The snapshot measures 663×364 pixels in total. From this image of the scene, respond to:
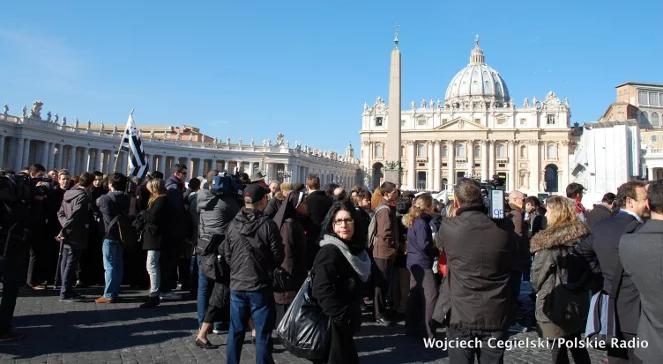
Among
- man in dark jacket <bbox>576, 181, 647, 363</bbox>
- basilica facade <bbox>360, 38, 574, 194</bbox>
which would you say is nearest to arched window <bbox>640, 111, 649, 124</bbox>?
basilica facade <bbox>360, 38, 574, 194</bbox>

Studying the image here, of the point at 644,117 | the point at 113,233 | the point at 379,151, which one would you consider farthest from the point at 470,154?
the point at 113,233

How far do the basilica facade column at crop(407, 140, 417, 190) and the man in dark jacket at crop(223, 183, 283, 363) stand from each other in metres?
68.5

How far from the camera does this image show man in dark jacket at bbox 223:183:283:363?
3.80 m

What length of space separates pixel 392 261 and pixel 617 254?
2968 mm

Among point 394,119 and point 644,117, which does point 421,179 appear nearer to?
point 644,117

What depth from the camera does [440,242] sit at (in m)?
3.34

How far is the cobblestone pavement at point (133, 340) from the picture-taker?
14.8 ft

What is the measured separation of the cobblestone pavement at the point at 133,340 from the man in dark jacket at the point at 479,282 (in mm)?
1729

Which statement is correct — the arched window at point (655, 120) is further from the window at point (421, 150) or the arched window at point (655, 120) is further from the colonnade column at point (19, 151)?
the colonnade column at point (19, 151)

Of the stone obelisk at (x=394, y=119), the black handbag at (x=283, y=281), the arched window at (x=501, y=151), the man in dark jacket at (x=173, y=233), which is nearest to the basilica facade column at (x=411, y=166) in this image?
the arched window at (x=501, y=151)

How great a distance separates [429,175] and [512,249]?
2737 inches

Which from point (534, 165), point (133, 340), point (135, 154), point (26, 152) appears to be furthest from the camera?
point (534, 165)

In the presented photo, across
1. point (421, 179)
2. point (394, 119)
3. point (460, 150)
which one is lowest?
point (394, 119)

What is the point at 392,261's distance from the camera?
20.0ft
